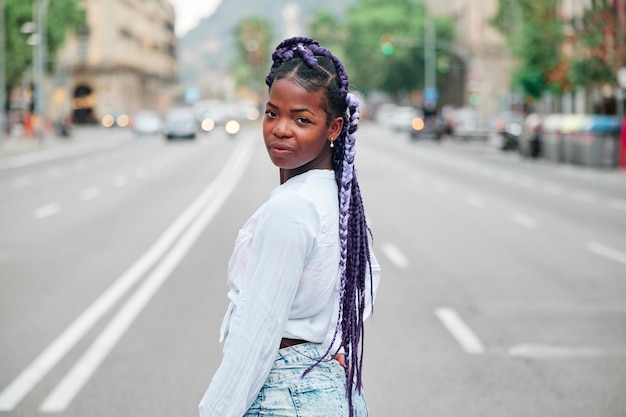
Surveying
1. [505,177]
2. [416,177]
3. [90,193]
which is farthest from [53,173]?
[505,177]

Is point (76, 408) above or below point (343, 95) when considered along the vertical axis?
below

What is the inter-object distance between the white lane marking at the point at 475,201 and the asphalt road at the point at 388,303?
101 millimetres

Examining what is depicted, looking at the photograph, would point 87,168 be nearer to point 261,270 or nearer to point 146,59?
point 261,270

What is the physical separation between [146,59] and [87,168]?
9810 cm

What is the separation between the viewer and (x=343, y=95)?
8.92ft

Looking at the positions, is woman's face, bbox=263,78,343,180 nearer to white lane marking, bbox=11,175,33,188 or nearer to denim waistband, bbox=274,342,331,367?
denim waistband, bbox=274,342,331,367

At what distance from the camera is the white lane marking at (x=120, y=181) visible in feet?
97.2

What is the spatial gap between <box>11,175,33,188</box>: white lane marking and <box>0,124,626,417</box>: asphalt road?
540 centimetres

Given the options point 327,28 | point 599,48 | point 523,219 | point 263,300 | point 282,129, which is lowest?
point 523,219

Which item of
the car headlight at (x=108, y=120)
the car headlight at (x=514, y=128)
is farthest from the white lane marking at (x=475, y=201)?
the car headlight at (x=108, y=120)

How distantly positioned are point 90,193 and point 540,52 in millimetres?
30276

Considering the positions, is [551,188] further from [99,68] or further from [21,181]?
[99,68]

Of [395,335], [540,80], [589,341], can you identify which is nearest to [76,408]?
[395,335]

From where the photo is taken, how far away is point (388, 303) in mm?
10492
